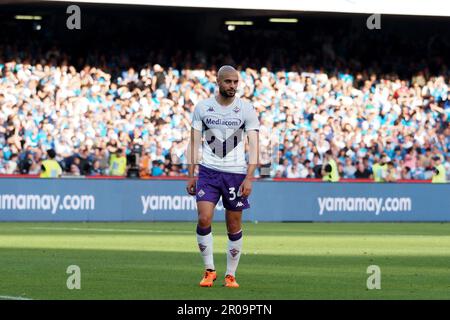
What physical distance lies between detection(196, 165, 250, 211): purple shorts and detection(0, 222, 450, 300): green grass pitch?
99cm

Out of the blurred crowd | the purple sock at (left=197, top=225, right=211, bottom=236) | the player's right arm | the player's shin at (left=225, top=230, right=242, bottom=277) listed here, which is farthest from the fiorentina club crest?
the blurred crowd

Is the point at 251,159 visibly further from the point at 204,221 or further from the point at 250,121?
the point at 204,221

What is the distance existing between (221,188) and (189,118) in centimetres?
2561

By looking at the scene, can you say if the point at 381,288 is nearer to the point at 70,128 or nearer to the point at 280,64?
the point at 70,128

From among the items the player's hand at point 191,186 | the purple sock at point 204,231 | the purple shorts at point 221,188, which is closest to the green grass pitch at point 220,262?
the purple sock at point 204,231

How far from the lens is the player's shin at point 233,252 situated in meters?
14.2

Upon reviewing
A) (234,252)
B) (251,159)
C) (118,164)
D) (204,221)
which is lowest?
(234,252)

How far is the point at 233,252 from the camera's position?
1427cm

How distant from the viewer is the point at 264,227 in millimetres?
31203

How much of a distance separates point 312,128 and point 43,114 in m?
8.86

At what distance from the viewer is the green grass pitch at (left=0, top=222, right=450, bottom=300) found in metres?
13.6

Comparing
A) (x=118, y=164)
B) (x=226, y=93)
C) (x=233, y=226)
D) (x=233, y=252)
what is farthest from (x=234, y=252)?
(x=118, y=164)

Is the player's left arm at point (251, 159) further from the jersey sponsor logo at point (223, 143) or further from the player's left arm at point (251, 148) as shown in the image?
the jersey sponsor logo at point (223, 143)

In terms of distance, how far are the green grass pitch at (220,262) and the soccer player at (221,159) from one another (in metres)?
0.80
